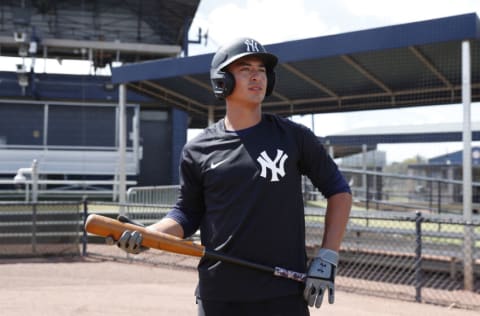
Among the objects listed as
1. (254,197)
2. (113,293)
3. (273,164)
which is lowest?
(113,293)

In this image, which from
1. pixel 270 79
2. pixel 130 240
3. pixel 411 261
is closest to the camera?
pixel 130 240

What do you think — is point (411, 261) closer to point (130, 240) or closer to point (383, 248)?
point (383, 248)

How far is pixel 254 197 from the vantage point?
2057mm

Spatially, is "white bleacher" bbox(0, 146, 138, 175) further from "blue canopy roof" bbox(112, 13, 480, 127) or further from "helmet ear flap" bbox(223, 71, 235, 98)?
"helmet ear flap" bbox(223, 71, 235, 98)

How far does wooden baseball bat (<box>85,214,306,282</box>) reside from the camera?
1979 millimetres

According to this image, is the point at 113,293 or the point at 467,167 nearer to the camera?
the point at 113,293

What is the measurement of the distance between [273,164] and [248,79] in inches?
16.9

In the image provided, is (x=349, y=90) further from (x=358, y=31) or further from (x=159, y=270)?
(x=159, y=270)

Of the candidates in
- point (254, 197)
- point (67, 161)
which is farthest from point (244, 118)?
point (67, 161)

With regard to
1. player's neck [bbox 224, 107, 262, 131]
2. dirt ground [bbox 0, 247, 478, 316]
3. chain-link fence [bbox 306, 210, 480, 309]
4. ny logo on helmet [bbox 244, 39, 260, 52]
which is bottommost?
dirt ground [bbox 0, 247, 478, 316]

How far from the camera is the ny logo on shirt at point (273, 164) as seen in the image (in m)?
→ 2.07

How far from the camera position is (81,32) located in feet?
78.6

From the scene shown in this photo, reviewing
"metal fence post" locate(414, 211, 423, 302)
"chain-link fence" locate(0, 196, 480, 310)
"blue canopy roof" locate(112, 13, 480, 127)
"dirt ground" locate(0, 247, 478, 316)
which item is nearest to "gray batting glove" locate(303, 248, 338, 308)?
"dirt ground" locate(0, 247, 478, 316)

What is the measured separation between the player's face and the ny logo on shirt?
29 cm
